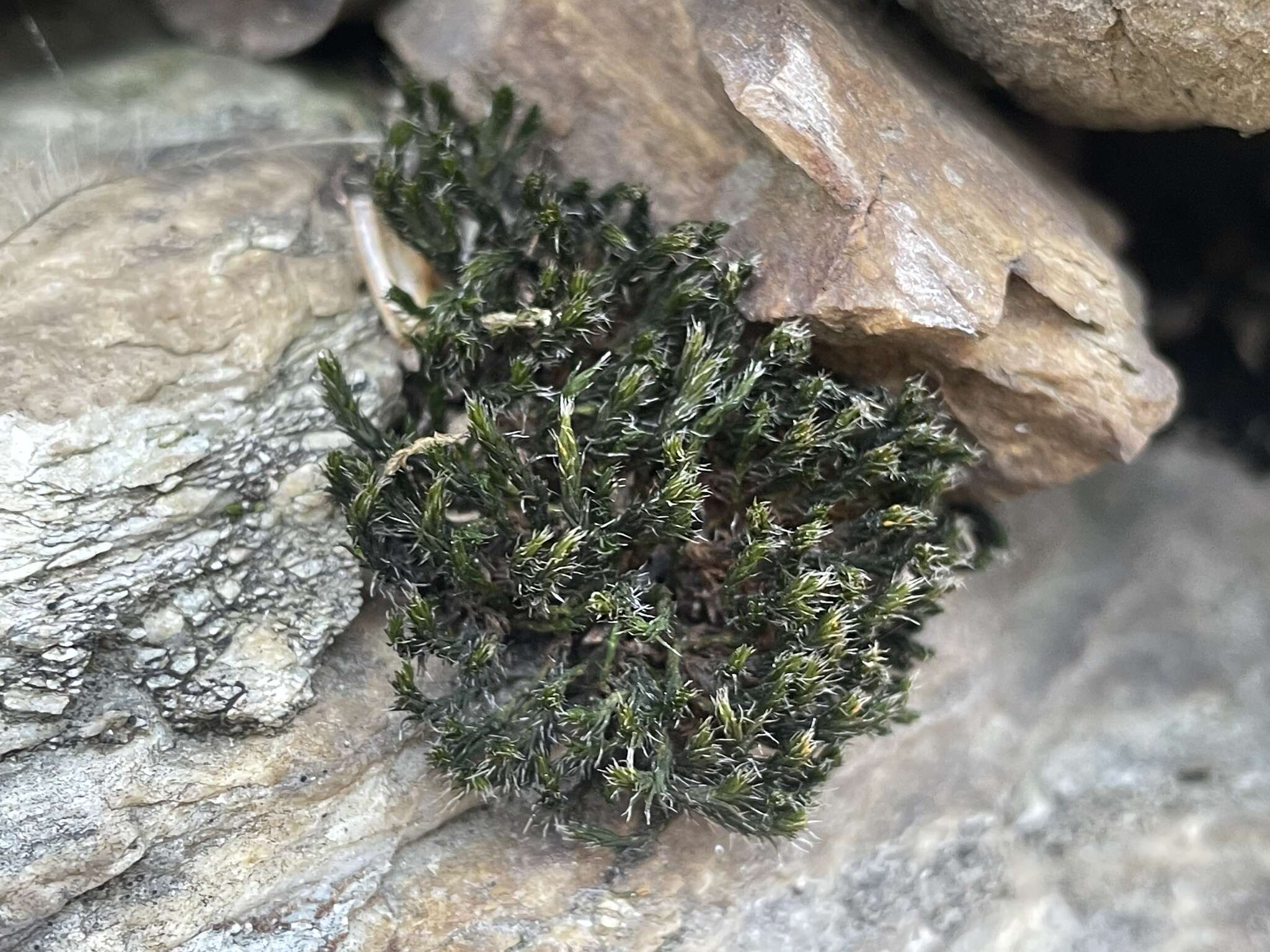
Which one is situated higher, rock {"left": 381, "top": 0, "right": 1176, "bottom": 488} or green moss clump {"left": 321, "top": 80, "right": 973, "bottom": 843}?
rock {"left": 381, "top": 0, "right": 1176, "bottom": 488}

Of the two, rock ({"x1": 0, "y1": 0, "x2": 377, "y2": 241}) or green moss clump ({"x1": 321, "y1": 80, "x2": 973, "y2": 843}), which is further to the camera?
rock ({"x1": 0, "y1": 0, "x2": 377, "y2": 241})

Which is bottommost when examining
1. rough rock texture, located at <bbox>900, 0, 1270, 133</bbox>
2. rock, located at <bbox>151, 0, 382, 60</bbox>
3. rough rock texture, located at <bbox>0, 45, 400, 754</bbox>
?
rough rock texture, located at <bbox>0, 45, 400, 754</bbox>

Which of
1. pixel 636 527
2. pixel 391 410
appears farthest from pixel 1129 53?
pixel 391 410

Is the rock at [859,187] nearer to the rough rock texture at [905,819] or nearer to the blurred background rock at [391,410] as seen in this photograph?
the blurred background rock at [391,410]

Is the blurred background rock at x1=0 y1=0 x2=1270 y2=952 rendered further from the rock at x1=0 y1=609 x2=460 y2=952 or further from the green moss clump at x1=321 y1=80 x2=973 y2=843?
the green moss clump at x1=321 y1=80 x2=973 y2=843

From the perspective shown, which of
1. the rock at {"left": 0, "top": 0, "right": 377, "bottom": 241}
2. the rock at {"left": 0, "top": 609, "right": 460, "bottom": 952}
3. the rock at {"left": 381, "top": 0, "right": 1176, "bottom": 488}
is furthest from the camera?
the rock at {"left": 0, "top": 0, "right": 377, "bottom": 241}

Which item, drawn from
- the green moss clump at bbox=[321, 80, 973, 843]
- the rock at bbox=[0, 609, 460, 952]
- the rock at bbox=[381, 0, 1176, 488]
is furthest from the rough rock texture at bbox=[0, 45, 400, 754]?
the rock at bbox=[381, 0, 1176, 488]

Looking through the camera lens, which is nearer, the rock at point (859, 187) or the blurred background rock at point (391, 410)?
the blurred background rock at point (391, 410)

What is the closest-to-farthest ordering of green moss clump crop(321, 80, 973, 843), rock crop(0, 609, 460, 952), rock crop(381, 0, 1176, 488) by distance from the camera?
rock crop(0, 609, 460, 952) → green moss clump crop(321, 80, 973, 843) → rock crop(381, 0, 1176, 488)

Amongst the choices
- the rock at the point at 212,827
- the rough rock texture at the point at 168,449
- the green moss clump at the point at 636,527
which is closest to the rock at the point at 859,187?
the green moss clump at the point at 636,527
